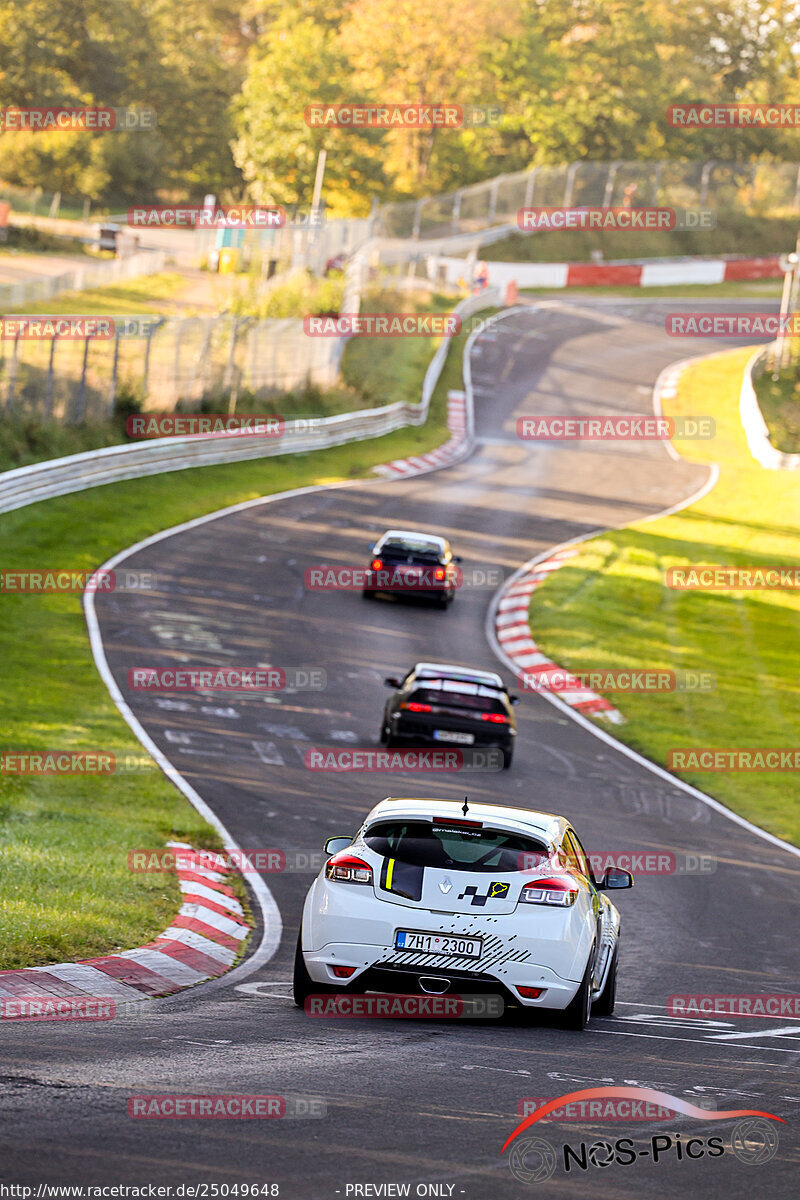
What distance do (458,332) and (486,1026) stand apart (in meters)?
51.9

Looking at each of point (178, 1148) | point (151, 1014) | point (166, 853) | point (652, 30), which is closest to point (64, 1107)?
point (178, 1148)

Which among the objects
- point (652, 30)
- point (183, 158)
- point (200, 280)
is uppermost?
point (652, 30)

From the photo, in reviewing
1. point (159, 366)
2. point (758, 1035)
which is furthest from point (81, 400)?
point (758, 1035)

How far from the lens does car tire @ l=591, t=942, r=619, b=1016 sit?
385 inches

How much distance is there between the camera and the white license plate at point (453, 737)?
19656 millimetres

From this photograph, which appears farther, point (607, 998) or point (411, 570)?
point (411, 570)

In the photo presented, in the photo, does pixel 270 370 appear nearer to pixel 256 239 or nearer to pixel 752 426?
pixel 752 426

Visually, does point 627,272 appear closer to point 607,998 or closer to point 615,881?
point 615,881

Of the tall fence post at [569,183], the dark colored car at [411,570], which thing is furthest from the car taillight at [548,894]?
the tall fence post at [569,183]

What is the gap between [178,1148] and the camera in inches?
231

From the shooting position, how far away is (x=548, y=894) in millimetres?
8812

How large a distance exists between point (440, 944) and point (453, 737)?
438 inches

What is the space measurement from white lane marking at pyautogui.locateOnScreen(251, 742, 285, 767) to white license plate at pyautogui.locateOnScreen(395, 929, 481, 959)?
9329mm

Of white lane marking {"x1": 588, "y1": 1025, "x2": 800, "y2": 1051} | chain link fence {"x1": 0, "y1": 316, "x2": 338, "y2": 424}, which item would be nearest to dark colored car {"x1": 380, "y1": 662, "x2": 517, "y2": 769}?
white lane marking {"x1": 588, "y1": 1025, "x2": 800, "y2": 1051}
